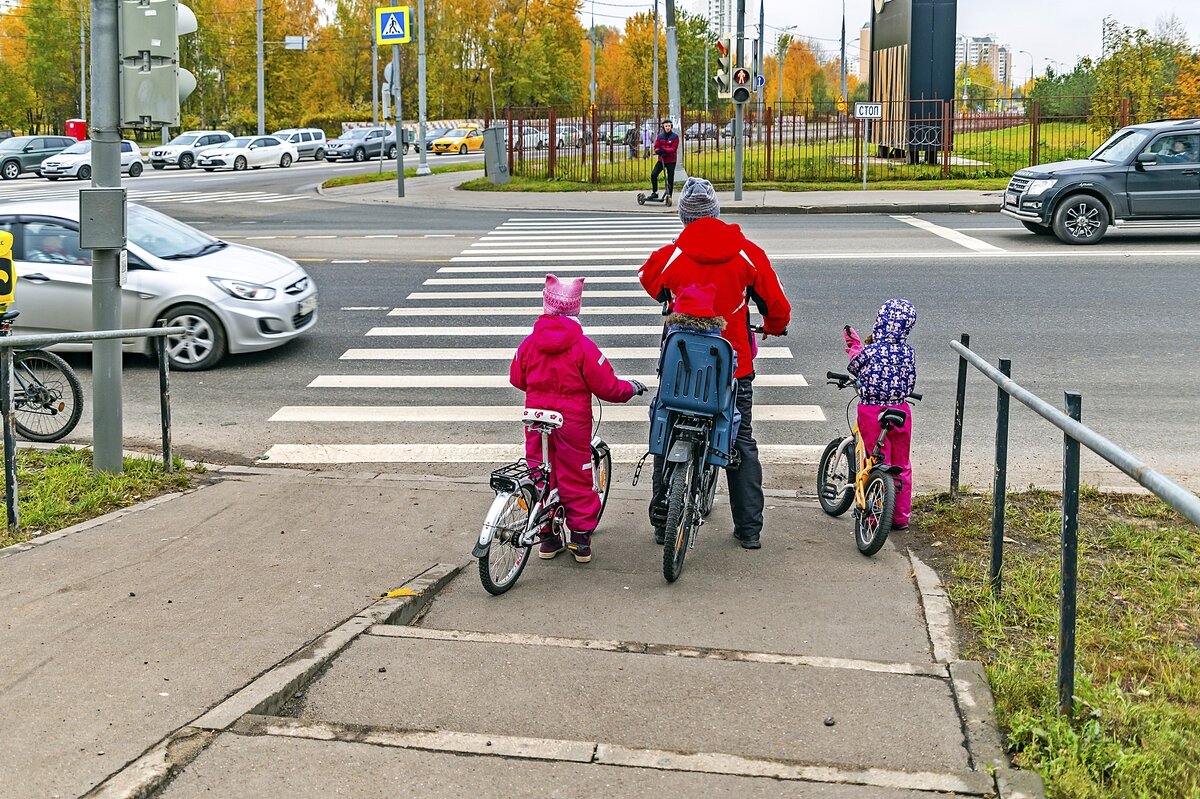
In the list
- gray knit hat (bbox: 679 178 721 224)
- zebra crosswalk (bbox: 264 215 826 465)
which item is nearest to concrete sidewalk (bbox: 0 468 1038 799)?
gray knit hat (bbox: 679 178 721 224)

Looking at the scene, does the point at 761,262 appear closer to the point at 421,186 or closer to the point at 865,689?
the point at 865,689

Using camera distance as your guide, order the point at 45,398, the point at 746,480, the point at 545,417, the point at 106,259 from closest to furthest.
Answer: the point at 545,417, the point at 746,480, the point at 106,259, the point at 45,398

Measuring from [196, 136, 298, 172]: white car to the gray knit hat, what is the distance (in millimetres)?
50625

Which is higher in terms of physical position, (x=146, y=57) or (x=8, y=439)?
(x=146, y=57)

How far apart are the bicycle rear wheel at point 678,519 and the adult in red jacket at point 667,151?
2276cm

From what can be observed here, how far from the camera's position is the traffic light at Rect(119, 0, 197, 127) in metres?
7.80

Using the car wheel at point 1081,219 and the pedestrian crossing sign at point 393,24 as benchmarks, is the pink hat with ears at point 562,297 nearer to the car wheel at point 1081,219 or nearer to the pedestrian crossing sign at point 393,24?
the car wheel at point 1081,219

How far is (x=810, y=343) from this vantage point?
42.4 ft

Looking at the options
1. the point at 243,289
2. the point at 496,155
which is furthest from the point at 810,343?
the point at 496,155

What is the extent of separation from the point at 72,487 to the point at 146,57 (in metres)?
2.71

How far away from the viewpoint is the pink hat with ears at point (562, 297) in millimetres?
6324

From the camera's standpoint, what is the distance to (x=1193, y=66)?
32531 millimetres

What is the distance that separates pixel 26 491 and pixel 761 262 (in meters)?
4.71

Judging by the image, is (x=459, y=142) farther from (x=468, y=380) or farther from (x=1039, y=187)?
(x=468, y=380)
